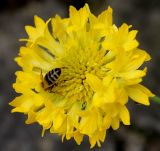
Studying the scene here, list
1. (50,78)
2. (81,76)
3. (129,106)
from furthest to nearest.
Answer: (129,106) → (81,76) → (50,78)

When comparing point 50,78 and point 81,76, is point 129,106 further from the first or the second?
point 50,78

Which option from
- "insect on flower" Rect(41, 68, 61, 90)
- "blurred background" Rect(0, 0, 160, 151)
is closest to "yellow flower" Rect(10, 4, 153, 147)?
"insect on flower" Rect(41, 68, 61, 90)

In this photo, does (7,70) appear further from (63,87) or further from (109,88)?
(109,88)

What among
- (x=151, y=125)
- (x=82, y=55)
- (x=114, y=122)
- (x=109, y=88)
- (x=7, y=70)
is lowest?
(x=151, y=125)

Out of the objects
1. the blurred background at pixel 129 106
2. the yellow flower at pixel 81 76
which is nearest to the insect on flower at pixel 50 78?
the yellow flower at pixel 81 76

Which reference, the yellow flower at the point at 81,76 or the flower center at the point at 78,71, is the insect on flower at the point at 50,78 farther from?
the flower center at the point at 78,71

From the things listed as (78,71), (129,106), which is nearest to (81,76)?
(78,71)

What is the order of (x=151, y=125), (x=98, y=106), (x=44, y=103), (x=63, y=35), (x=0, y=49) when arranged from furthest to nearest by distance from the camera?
(x=0, y=49), (x=151, y=125), (x=63, y=35), (x=44, y=103), (x=98, y=106)

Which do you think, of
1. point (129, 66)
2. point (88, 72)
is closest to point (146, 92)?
point (129, 66)
